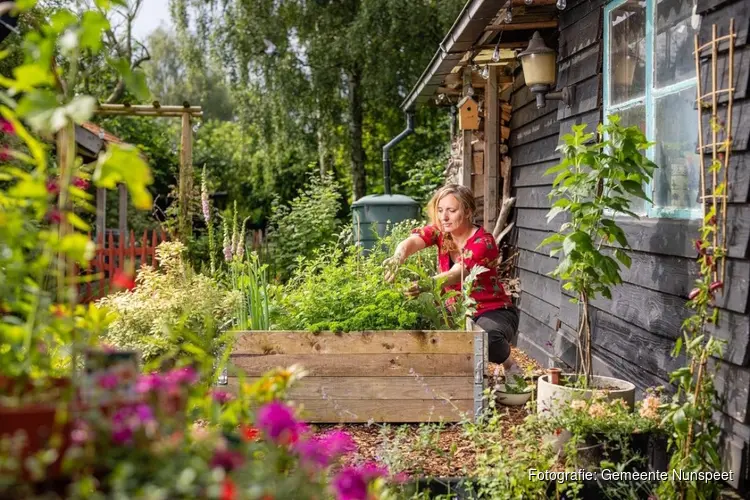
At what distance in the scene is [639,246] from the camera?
3.92m

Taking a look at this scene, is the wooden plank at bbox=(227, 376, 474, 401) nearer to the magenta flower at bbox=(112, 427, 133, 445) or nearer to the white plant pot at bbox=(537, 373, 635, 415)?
the white plant pot at bbox=(537, 373, 635, 415)

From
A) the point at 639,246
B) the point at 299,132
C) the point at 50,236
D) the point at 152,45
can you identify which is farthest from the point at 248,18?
the point at 152,45

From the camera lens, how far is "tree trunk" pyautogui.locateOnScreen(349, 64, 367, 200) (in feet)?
45.3

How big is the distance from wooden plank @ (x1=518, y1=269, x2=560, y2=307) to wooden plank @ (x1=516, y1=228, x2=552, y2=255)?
0.21m

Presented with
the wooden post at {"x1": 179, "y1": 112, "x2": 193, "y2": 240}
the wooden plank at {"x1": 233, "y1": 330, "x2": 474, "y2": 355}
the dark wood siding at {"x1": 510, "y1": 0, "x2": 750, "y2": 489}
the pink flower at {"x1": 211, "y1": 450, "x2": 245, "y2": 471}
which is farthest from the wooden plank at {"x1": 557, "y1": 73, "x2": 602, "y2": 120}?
the wooden post at {"x1": 179, "y1": 112, "x2": 193, "y2": 240}

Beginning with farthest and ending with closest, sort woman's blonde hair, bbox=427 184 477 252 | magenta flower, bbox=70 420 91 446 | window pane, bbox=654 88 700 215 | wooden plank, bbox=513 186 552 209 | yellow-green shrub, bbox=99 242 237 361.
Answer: wooden plank, bbox=513 186 552 209, yellow-green shrub, bbox=99 242 237 361, woman's blonde hair, bbox=427 184 477 252, window pane, bbox=654 88 700 215, magenta flower, bbox=70 420 91 446

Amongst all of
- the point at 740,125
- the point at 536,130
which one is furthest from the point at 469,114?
the point at 740,125

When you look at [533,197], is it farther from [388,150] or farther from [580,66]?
[388,150]

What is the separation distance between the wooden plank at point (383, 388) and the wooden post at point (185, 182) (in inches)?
208

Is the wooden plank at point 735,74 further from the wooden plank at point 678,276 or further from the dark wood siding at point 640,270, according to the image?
the wooden plank at point 678,276

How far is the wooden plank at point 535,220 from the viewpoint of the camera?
19.8 feet

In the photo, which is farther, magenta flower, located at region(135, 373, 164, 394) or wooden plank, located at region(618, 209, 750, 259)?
wooden plank, located at region(618, 209, 750, 259)

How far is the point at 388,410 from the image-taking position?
13.3ft

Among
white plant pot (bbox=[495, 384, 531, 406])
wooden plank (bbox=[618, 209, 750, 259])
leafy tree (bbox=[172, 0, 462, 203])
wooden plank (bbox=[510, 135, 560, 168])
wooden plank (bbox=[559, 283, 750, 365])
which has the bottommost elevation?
white plant pot (bbox=[495, 384, 531, 406])
